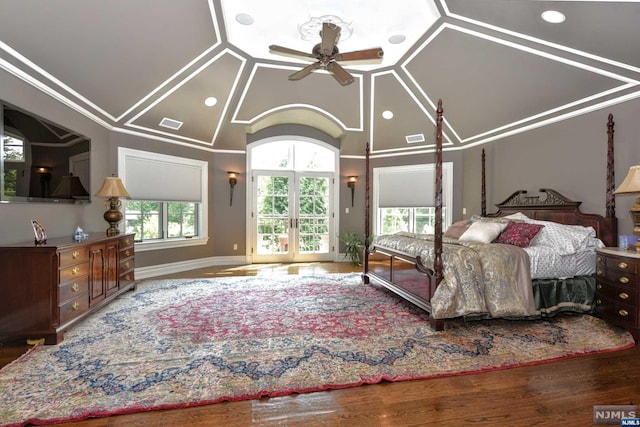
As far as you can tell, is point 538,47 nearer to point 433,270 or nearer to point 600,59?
point 600,59

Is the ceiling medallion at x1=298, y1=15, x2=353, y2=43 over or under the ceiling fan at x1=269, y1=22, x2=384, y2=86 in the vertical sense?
over

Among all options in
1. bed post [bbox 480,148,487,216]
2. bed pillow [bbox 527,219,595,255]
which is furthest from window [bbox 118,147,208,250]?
bed pillow [bbox 527,219,595,255]

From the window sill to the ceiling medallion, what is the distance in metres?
4.05

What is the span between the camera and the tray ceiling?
3162mm

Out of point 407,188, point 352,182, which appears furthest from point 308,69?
point 407,188

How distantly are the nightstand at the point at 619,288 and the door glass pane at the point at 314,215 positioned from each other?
4916 mm

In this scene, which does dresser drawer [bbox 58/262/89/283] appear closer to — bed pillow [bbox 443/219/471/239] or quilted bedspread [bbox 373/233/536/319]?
quilted bedspread [bbox 373/233/536/319]

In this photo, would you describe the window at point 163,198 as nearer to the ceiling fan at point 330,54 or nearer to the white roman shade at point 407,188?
the ceiling fan at point 330,54

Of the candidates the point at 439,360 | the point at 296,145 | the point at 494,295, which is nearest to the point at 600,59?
the point at 494,295

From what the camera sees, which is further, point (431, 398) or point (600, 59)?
point (600, 59)

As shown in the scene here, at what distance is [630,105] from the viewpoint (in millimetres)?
3670

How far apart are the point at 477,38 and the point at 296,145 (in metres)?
4.09

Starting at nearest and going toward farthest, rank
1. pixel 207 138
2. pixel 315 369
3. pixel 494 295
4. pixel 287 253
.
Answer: pixel 315 369 → pixel 494 295 → pixel 207 138 → pixel 287 253

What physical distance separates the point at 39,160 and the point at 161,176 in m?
2.47
